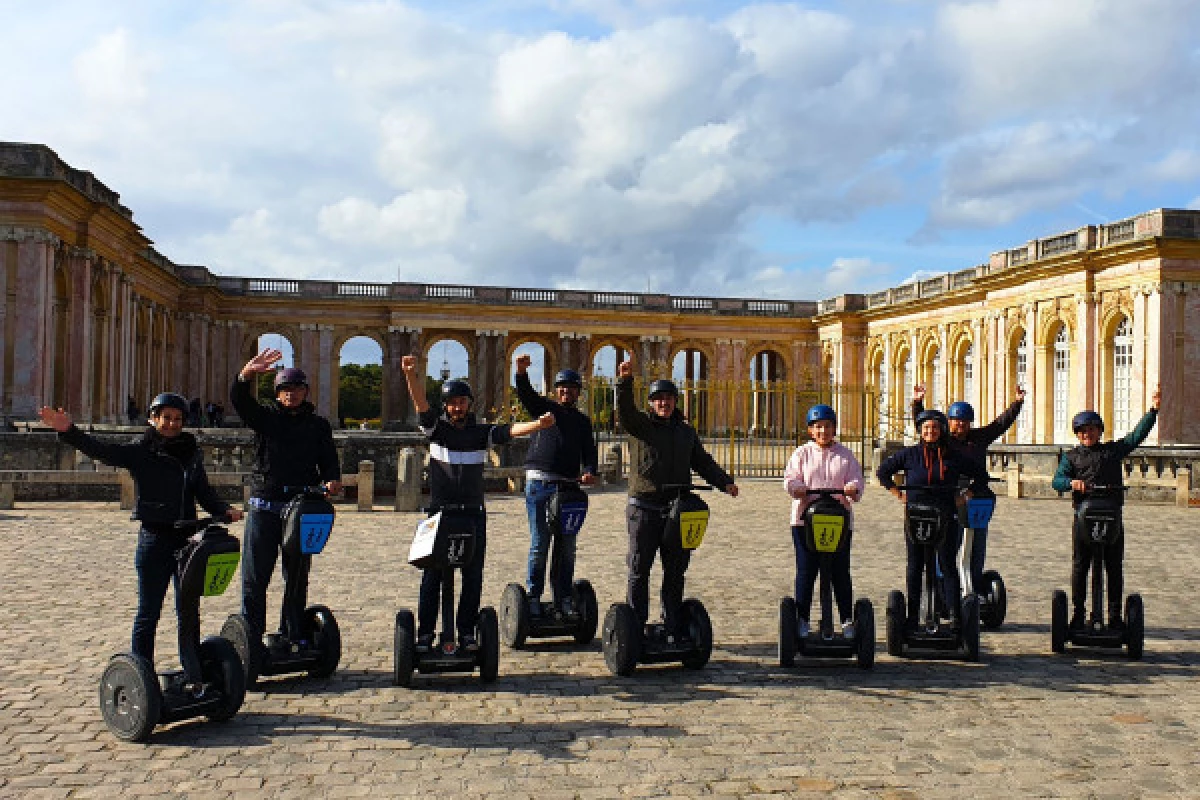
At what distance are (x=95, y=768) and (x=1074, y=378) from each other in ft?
102

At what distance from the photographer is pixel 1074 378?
101 ft

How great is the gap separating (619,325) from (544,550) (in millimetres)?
40493

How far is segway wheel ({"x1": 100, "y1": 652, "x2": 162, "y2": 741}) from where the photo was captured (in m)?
4.86

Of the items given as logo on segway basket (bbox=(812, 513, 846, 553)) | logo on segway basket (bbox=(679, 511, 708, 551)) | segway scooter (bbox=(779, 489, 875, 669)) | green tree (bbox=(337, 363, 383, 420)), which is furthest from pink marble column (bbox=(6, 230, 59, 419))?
green tree (bbox=(337, 363, 383, 420))

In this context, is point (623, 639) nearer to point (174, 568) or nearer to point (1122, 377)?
point (174, 568)

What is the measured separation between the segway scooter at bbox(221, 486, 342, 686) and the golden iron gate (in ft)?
24.2

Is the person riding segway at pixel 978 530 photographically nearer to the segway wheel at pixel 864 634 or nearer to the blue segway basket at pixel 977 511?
the blue segway basket at pixel 977 511

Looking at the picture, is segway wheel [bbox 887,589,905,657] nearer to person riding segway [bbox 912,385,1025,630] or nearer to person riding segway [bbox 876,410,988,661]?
person riding segway [bbox 876,410,988,661]

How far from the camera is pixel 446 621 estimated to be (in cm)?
604

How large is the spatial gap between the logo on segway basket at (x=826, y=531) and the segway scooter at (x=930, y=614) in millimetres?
641

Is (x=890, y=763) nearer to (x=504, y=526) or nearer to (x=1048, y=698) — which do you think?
(x=1048, y=698)

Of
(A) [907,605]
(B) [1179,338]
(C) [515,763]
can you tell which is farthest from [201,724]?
(B) [1179,338]

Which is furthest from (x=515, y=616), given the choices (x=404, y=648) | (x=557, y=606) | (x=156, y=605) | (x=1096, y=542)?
(x=1096, y=542)

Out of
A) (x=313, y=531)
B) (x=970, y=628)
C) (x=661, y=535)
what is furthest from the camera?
(x=970, y=628)
